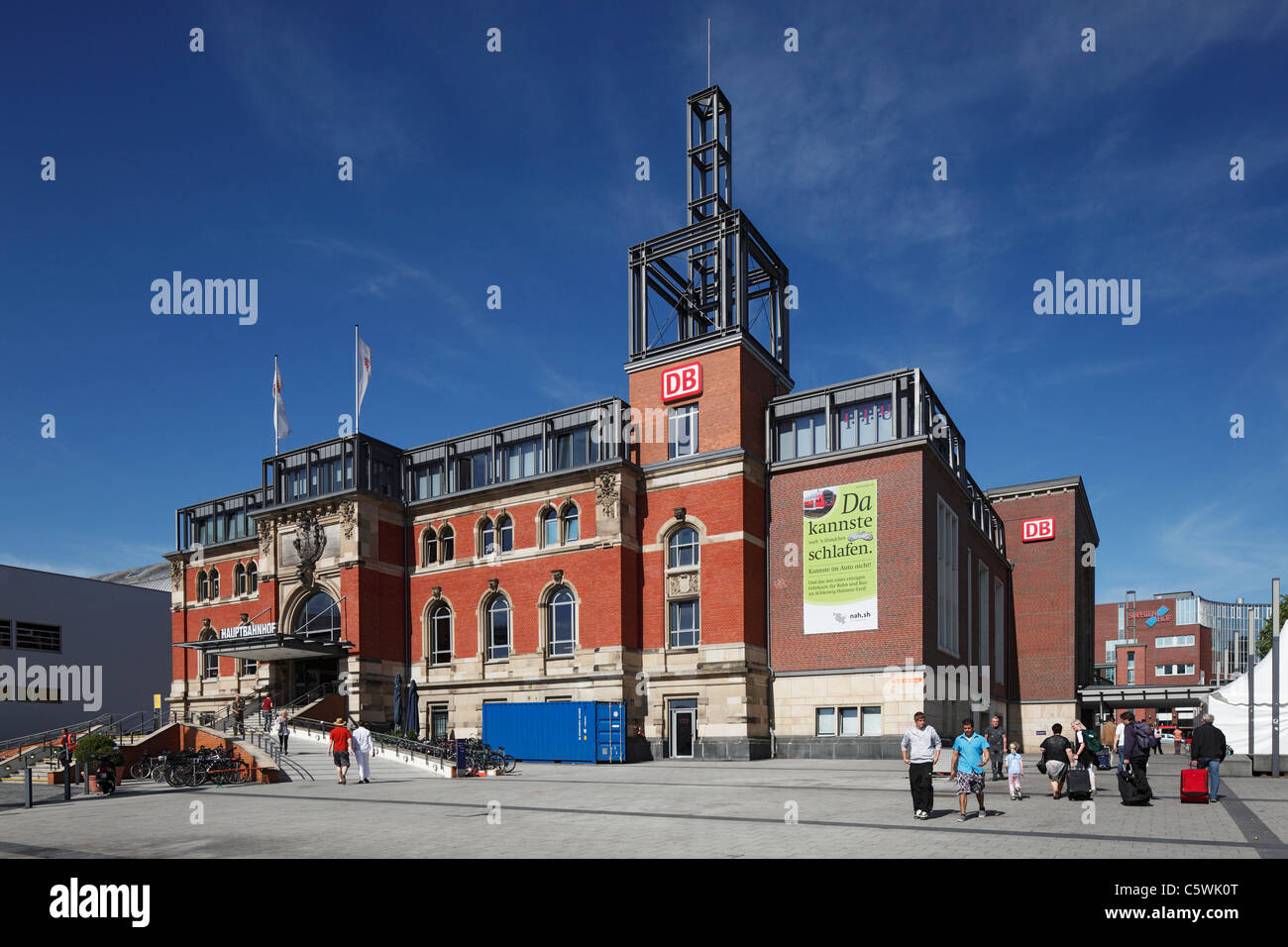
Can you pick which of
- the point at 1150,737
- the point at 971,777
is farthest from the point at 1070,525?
the point at 971,777

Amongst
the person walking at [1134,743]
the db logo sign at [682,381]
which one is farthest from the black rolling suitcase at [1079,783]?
the db logo sign at [682,381]

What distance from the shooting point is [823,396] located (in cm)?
4366

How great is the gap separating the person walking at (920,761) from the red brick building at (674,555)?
21.9 meters

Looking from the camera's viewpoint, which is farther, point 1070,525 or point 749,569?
point 1070,525

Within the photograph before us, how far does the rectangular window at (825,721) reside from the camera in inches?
1593

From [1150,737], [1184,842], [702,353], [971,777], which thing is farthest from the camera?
[702,353]

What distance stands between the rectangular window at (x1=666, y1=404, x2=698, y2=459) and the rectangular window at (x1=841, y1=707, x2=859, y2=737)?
41.9ft

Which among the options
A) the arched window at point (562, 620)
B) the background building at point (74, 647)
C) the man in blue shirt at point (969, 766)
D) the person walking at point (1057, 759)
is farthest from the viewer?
the background building at point (74, 647)

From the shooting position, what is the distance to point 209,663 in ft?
189

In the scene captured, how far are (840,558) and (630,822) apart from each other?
84.6 feet

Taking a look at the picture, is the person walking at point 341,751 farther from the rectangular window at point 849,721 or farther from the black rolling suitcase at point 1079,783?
the rectangular window at point 849,721

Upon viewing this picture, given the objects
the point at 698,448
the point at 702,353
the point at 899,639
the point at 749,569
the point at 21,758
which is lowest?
the point at 21,758
